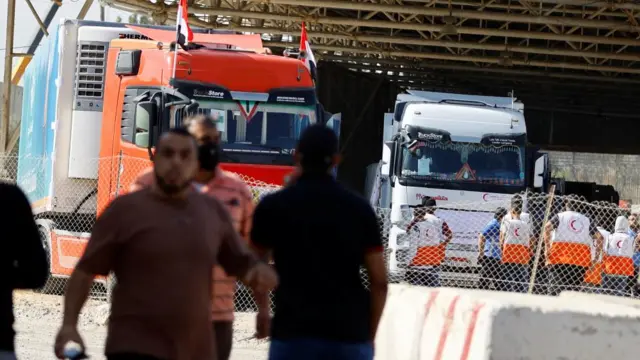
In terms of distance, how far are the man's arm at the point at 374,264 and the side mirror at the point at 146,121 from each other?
9.70m

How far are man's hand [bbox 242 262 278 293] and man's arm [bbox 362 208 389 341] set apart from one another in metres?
0.42

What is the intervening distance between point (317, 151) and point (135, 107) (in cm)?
1023

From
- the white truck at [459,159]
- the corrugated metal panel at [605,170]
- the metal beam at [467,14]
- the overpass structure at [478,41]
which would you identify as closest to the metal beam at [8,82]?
the overpass structure at [478,41]

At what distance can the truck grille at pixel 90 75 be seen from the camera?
677 inches

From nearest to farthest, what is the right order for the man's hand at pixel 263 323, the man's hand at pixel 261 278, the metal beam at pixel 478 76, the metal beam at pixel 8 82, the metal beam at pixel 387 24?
the man's hand at pixel 261 278, the man's hand at pixel 263 323, the metal beam at pixel 8 82, the metal beam at pixel 387 24, the metal beam at pixel 478 76

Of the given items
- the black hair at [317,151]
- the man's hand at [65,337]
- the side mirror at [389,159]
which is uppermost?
the black hair at [317,151]

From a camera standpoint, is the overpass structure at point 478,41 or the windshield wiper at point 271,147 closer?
the windshield wiper at point 271,147

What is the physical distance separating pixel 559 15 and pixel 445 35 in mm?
3579

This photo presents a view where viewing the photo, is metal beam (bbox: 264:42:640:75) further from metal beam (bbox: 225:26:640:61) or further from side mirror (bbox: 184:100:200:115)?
side mirror (bbox: 184:100:200:115)

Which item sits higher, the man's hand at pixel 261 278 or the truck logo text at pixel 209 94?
the truck logo text at pixel 209 94

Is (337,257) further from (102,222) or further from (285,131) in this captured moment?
(285,131)

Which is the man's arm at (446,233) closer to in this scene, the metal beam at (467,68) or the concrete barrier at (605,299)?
the concrete barrier at (605,299)

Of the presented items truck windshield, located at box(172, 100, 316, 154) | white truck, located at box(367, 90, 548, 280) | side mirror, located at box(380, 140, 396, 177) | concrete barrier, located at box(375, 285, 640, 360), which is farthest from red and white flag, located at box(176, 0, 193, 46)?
concrete barrier, located at box(375, 285, 640, 360)

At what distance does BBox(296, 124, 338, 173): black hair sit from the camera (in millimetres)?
5594
